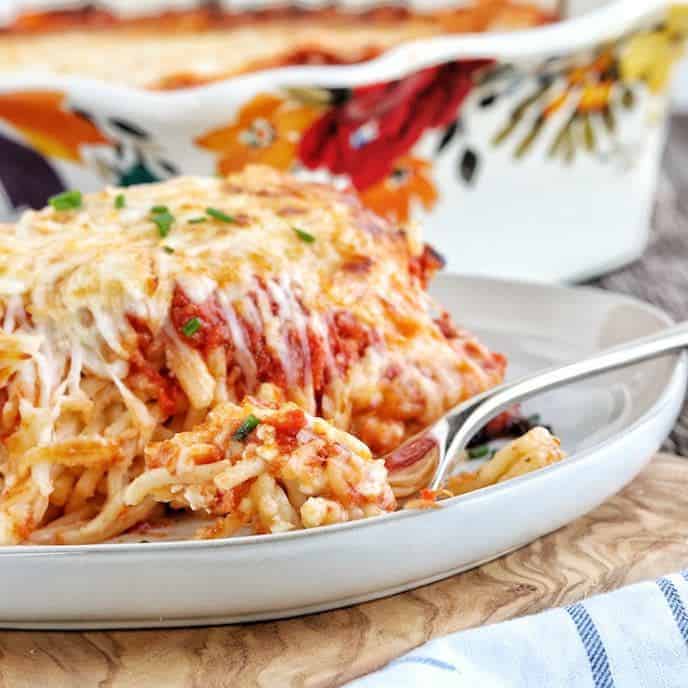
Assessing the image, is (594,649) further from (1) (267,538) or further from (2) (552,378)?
(2) (552,378)

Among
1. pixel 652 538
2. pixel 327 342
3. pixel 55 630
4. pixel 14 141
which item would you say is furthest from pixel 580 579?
pixel 14 141

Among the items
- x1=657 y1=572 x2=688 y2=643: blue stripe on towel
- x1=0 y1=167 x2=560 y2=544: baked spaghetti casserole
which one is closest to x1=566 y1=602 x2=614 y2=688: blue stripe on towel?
x1=657 y1=572 x2=688 y2=643: blue stripe on towel

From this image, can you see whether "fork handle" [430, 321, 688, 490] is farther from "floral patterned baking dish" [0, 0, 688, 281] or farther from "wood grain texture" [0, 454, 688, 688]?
"floral patterned baking dish" [0, 0, 688, 281]

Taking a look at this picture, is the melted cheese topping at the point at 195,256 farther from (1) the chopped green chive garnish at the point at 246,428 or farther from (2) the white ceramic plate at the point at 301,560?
(2) the white ceramic plate at the point at 301,560

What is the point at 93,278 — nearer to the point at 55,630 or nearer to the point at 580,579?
the point at 55,630

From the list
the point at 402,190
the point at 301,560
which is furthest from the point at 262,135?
the point at 301,560

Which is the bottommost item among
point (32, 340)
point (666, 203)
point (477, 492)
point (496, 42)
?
point (666, 203)
